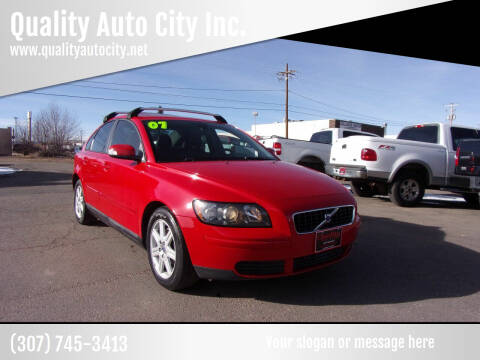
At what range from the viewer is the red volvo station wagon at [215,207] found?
2416mm

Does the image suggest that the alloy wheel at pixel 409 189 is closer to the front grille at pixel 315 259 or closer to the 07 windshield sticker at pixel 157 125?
the front grille at pixel 315 259

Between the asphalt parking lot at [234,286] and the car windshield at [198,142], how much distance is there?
1233mm

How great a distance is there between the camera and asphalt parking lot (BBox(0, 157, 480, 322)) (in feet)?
8.13

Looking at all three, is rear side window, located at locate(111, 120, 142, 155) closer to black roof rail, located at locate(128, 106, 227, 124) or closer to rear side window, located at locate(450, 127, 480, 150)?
black roof rail, located at locate(128, 106, 227, 124)

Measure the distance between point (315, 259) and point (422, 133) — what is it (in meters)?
7.34

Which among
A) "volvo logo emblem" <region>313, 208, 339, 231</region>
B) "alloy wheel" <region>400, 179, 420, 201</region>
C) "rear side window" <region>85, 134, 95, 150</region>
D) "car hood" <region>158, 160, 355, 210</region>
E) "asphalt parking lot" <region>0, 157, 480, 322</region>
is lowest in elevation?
"asphalt parking lot" <region>0, 157, 480, 322</region>

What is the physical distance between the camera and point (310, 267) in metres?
2.63

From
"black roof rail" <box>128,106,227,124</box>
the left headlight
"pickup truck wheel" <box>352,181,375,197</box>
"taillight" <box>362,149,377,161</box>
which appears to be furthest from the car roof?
"pickup truck wheel" <box>352,181,375,197</box>

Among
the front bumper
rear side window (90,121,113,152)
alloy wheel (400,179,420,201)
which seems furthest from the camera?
alloy wheel (400,179,420,201)

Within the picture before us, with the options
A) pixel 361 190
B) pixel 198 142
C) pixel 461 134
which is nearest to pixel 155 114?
pixel 198 142

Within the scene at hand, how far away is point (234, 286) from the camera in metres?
2.92

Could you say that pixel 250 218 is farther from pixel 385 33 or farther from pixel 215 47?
pixel 385 33

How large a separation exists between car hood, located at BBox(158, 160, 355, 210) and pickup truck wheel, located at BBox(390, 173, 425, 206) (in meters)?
4.84

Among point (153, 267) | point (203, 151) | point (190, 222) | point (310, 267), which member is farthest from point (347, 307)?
point (203, 151)
